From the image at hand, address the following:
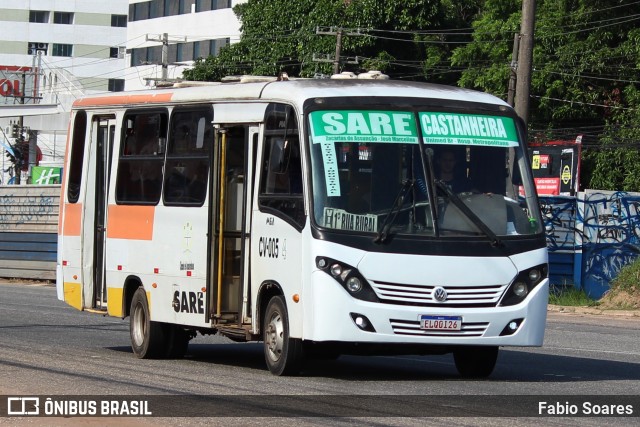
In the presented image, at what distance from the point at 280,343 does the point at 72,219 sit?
5229 millimetres

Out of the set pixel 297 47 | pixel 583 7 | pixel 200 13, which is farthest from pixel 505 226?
pixel 200 13

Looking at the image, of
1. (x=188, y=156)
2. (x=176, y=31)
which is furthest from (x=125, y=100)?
(x=176, y=31)

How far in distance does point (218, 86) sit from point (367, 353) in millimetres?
3528

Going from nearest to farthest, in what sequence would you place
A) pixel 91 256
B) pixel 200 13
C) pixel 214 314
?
1. pixel 214 314
2. pixel 91 256
3. pixel 200 13

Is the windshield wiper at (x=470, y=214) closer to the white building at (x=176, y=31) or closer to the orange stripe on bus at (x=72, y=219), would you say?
the orange stripe on bus at (x=72, y=219)

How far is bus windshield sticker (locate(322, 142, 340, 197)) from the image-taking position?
12.7 metres

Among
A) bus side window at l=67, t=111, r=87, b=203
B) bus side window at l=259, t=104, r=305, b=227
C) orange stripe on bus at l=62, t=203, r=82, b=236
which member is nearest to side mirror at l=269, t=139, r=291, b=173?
bus side window at l=259, t=104, r=305, b=227

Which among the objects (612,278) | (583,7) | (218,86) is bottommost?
(612,278)

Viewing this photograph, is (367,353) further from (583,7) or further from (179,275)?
(583,7)

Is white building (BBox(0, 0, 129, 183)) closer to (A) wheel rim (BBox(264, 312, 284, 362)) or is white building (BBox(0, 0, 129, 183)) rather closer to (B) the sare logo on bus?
(B) the sare logo on bus

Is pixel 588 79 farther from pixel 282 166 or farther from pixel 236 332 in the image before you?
pixel 282 166

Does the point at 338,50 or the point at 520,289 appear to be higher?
the point at 338,50

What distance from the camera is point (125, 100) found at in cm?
1648

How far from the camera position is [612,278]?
29.3 meters
